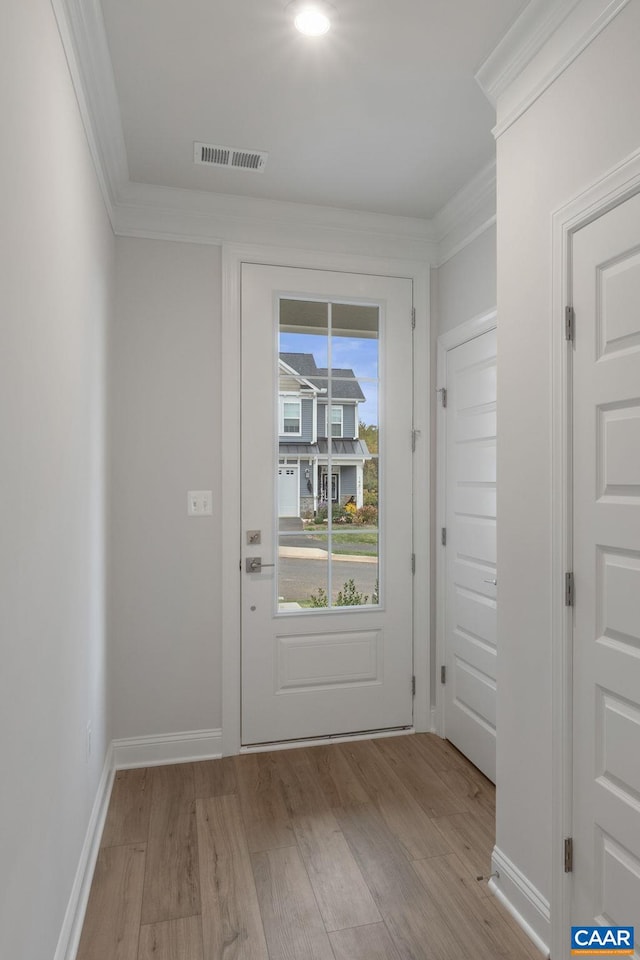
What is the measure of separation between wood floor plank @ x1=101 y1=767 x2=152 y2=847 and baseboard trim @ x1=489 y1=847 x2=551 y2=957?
1.25 metres

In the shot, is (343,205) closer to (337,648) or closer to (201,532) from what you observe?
(201,532)

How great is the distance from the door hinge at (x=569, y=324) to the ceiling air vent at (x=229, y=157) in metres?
1.49

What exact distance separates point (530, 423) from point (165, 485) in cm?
171

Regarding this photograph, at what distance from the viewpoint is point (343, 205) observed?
9.27 ft

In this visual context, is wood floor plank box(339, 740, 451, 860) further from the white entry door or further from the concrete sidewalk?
the concrete sidewalk

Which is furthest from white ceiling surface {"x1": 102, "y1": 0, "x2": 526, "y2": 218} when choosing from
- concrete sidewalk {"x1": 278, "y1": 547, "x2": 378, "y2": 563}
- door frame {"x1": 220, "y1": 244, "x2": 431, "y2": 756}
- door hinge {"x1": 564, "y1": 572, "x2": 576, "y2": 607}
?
concrete sidewalk {"x1": 278, "y1": 547, "x2": 378, "y2": 563}

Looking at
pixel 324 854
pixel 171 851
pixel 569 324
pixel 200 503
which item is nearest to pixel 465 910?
pixel 324 854

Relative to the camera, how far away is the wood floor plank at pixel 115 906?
163 cm

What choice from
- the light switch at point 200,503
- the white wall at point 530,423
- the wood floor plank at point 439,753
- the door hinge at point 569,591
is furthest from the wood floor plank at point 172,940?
the light switch at point 200,503

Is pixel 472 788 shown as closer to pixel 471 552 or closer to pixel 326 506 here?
pixel 471 552

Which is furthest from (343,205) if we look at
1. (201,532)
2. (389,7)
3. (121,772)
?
(121,772)

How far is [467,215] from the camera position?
2.71 metres

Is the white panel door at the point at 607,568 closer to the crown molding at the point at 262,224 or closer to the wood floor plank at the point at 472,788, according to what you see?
the wood floor plank at the point at 472,788

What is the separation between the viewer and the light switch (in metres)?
2.77
